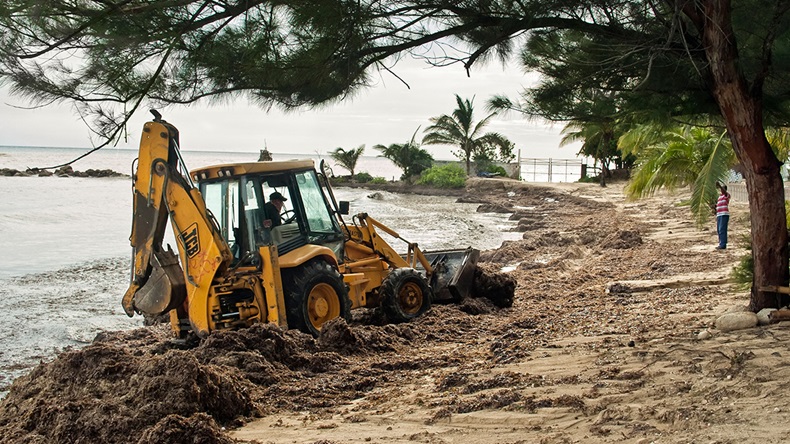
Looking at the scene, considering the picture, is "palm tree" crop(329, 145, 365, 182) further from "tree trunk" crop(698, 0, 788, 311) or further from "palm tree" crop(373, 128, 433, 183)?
"tree trunk" crop(698, 0, 788, 311)

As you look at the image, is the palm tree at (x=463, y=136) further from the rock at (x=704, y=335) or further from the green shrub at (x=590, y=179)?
the rock at (x=704, y=335)

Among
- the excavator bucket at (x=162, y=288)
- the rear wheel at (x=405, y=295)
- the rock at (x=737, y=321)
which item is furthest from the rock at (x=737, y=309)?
the excavator bucket at (x=162, y=288)

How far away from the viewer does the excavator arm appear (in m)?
8.26

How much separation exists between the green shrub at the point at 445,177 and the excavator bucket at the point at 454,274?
38.4m

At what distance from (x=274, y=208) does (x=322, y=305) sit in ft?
3.94

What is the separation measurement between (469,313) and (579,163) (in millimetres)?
46783

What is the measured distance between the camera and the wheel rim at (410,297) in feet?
33.5

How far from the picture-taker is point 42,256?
74.4 feet

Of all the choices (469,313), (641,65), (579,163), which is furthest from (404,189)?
(641,65)

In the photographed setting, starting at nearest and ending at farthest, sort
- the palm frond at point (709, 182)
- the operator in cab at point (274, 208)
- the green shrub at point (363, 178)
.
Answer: the operator in cab at point (274, 208), the palm frond at point (709, 182), the green shrub at point (363, 178)

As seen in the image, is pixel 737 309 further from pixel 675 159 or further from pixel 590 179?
pixel 590 179

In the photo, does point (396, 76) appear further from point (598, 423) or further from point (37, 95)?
point (598, 423)

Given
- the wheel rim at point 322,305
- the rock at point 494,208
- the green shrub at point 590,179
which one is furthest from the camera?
the green shrub at point 590,179

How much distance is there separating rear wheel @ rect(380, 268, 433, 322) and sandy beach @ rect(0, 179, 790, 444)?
216 millimetres
